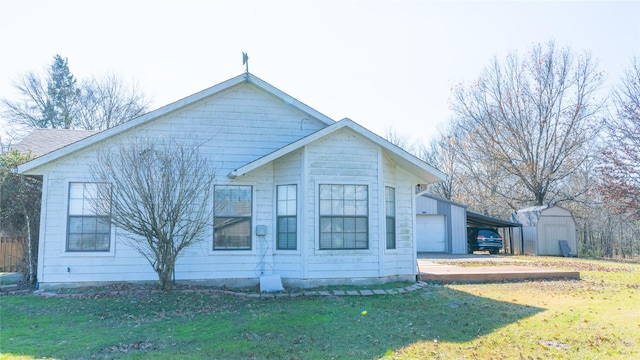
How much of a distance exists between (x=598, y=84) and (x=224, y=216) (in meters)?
25.4

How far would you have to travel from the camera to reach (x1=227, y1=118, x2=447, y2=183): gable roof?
→ 9547 millimetres

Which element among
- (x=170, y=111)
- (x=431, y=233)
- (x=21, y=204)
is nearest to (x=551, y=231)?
(x=431, y=233)

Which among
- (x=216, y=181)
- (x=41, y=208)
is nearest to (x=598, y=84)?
(x=216, y=181)

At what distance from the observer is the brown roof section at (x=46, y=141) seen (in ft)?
38.2

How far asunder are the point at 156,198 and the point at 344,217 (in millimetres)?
A: 4138

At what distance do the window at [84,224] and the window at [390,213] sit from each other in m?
6.59

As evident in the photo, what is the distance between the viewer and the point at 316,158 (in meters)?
9.87

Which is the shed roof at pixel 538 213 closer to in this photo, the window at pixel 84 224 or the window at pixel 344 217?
the window at pixel 344 217

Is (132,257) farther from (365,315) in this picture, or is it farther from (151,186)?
(365,315)

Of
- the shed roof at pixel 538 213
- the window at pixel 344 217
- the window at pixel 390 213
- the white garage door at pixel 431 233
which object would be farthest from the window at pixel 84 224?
the shed roof at pixel 538 213

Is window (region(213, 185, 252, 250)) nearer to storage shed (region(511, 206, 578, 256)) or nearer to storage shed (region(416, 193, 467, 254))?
storage shed (region(416, 193, 467, 254))

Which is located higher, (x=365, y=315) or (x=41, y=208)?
(x=41, y=208)

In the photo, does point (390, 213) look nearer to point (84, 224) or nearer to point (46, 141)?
point (84, 224)

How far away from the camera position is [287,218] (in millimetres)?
10070
